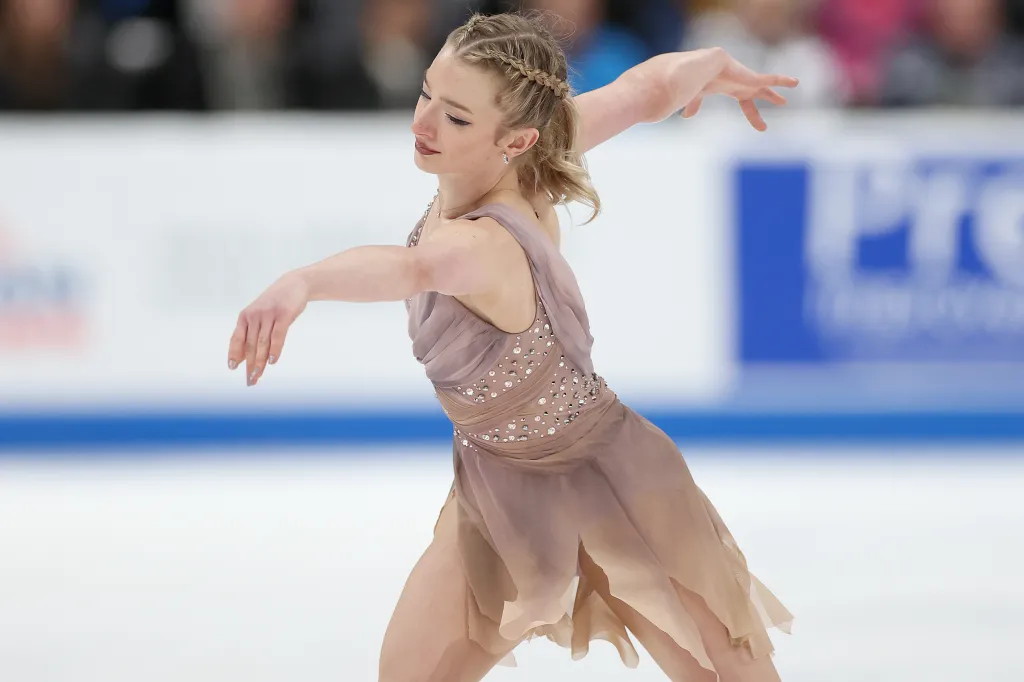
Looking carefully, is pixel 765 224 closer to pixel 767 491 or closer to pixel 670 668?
pixel 767 491

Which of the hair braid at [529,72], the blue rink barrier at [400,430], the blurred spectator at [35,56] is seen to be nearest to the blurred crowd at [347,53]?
the blurred spectator at [35,56]

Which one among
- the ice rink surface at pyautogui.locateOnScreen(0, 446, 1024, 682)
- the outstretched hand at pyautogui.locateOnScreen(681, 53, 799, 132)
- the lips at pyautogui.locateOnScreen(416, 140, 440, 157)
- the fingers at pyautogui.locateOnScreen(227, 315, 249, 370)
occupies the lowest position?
the ice rink surface at pyautogui.locateOnScreen(0, 446, 1024, 682)

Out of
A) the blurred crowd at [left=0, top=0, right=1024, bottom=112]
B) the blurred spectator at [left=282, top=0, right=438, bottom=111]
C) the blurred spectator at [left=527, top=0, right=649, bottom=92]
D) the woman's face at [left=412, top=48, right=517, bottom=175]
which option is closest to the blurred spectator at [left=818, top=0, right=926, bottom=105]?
the blurred crowd at [left=0, top=0, right=1024, bottom=112]

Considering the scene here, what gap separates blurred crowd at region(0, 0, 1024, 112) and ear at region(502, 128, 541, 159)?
127 inches

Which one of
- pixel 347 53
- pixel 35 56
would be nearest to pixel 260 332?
pixel 347 53

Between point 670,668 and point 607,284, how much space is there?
2845 mm

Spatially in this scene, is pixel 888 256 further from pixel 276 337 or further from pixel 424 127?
pixel 276 337

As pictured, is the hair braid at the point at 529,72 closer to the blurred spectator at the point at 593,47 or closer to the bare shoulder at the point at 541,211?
the bare shoulder at the point at 541,211

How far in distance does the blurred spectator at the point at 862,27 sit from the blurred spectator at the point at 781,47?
0.23 meters

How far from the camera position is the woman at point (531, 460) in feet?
6.27

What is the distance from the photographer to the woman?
191 cm

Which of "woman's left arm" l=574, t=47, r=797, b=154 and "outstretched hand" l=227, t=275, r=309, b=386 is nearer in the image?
"outstretched hand" l=227, t=275, r=309, b=386

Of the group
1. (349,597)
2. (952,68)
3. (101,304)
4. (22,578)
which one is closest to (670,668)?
(349,597)

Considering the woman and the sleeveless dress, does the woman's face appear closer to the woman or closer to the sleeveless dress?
the woman
